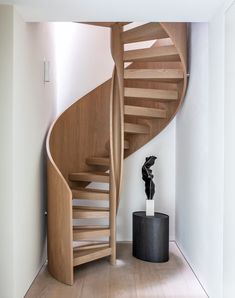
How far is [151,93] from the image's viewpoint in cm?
375

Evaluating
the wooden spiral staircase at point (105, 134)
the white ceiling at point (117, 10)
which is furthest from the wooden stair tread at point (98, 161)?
the white ceiling at point (117, 10)

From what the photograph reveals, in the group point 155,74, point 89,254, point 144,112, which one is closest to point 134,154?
point 144,112

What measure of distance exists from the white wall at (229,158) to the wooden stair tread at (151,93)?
1.59m

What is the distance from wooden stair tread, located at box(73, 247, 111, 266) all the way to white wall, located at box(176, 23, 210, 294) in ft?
3.15

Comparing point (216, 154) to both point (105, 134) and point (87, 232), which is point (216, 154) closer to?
point (87, 232)

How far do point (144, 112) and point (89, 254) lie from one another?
1.82m

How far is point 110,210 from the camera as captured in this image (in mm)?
3416

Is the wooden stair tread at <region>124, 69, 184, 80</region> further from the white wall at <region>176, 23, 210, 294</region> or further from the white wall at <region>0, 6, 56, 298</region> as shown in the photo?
the white wall at <region>0, 6, 56, 298</region>

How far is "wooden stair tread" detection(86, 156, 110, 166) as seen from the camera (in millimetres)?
3873

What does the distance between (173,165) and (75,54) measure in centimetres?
215

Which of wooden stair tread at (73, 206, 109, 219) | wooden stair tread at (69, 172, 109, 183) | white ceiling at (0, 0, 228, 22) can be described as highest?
white ceiling at (0, 0, 228, 22)

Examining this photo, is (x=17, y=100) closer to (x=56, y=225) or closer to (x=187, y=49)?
(x=56, y=225)

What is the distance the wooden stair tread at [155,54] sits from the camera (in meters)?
3.46

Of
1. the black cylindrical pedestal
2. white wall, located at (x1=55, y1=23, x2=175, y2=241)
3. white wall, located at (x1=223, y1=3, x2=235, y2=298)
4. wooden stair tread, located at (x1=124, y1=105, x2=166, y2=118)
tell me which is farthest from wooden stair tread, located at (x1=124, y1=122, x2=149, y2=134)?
white wall, located at (x1=223, y1=3, x2=235, y2=298)
